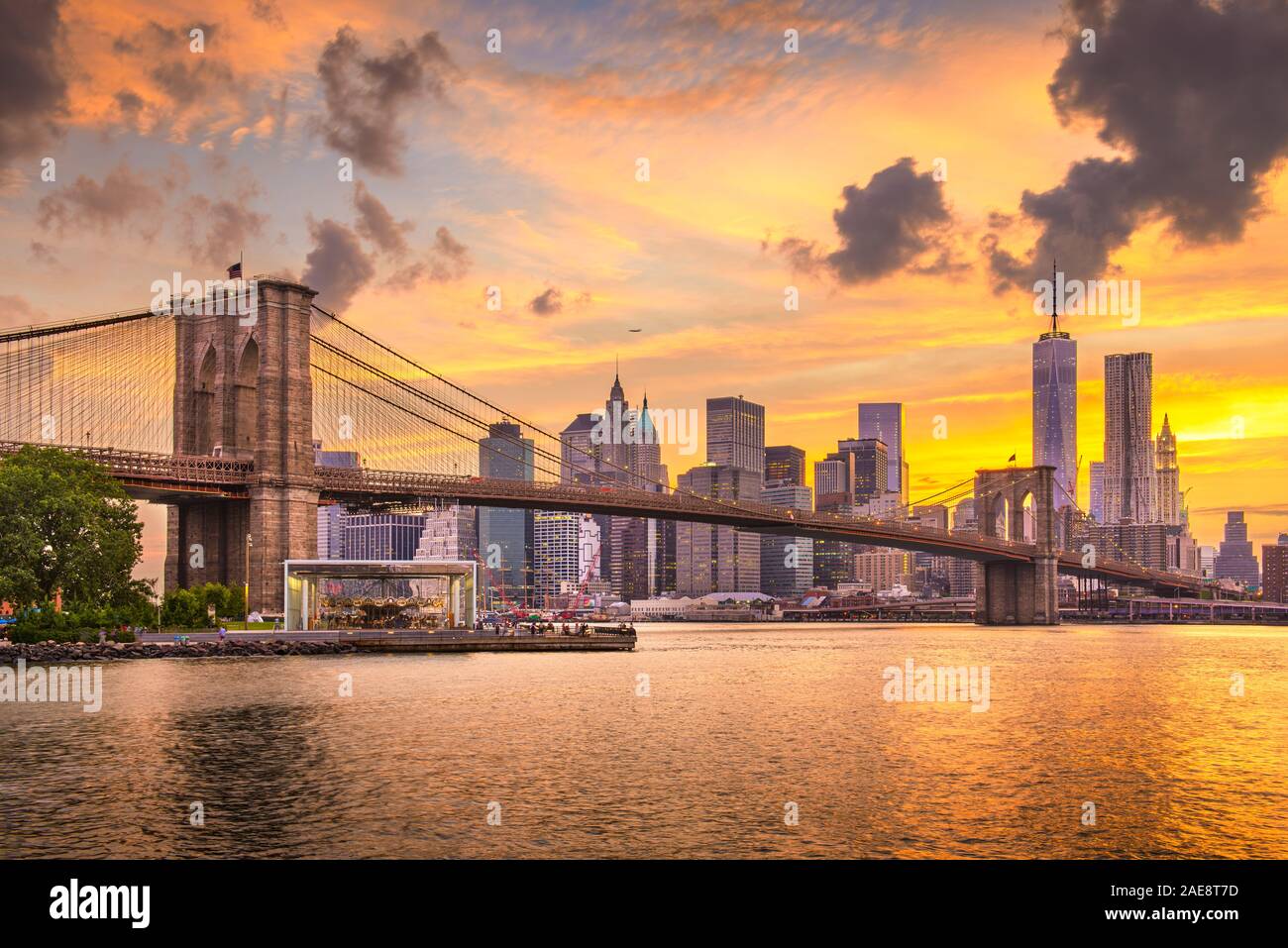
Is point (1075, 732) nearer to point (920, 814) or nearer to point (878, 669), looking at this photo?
point (920, 814)

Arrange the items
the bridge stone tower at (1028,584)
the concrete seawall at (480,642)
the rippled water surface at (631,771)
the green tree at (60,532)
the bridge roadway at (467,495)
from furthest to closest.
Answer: the bridge stone tower at (1028,584), the bridge roadway at (467,495), the concrete seawall at (480,642), the green tree at (60,532), the rippled water surface at (631,771)

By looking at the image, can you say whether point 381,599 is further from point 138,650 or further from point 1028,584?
point 1028,584

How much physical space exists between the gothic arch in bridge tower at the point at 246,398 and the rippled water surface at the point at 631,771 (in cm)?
4456

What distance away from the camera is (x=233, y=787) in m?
27.9

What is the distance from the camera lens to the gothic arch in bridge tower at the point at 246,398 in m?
101

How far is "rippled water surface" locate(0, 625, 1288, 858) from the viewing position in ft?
74.2

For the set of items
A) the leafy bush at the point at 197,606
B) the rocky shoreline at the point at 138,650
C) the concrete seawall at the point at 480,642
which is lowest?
the concrete seawall at the point at 480,642

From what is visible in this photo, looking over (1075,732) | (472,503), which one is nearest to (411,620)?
(472,503)

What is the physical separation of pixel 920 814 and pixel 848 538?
405 ft

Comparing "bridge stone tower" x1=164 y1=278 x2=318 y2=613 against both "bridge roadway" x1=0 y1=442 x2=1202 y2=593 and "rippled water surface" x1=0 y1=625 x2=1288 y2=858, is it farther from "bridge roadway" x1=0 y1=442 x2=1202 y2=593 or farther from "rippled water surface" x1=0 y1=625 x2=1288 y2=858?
"rippled water surface" x1=0 y1=625 x2=1288 y2=858

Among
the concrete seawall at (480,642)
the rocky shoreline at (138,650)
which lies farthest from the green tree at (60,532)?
the concrete seawall at (480,642)

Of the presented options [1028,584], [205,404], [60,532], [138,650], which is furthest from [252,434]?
[1028,584]

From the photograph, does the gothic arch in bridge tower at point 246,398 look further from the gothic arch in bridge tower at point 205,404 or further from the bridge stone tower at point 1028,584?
the bridge stone tower at point 1028,584

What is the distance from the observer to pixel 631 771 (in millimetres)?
31016
